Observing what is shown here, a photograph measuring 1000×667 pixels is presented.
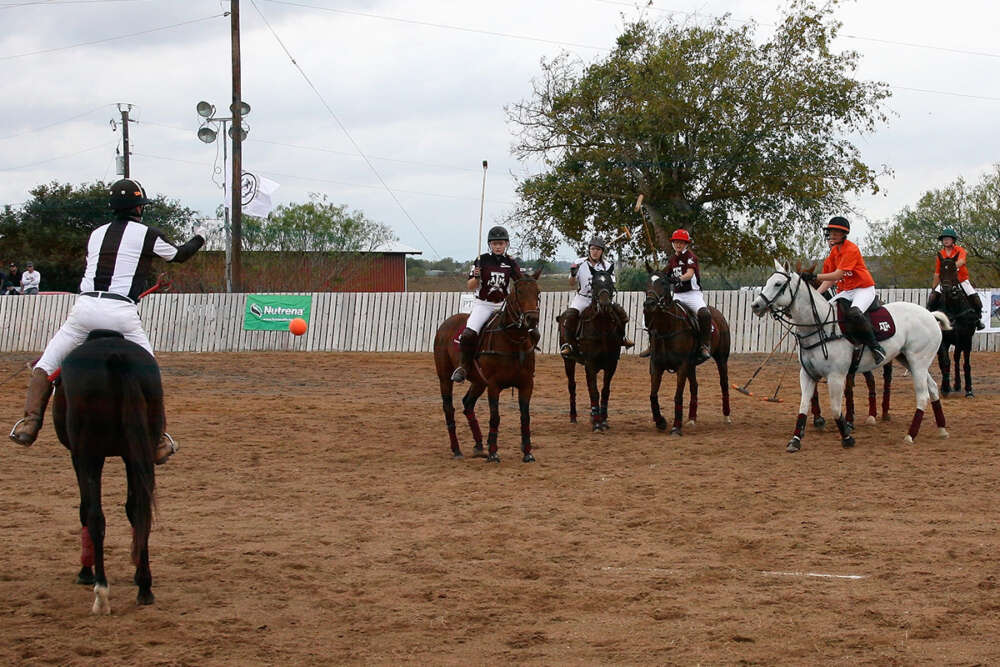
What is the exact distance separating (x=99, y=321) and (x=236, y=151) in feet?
82.1

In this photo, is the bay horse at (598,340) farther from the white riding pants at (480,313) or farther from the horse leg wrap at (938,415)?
the horse leg wrap at (938,415)

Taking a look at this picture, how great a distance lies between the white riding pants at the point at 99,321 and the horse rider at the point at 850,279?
344 inches

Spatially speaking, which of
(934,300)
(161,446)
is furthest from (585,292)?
(161,446)

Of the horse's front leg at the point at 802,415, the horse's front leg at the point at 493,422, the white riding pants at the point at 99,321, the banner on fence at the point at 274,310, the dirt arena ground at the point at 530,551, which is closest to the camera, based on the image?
the dirt arena ground at the point at 530,551

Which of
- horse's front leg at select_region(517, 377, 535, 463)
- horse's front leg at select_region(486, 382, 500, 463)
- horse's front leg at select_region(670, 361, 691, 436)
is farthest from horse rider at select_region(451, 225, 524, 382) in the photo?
horse's front leg at select_region(670, 361, 691, 436)

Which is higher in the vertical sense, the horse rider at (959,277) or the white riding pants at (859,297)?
the horse rider at (959,277)

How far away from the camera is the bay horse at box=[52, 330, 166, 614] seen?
6.65 m

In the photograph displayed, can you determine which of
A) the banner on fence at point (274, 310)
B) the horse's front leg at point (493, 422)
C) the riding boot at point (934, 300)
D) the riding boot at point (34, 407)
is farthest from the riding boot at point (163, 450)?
the banner on fence at point (274, 310)

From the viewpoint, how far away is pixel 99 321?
690cm

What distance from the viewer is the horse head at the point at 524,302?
→ 11.6 metres

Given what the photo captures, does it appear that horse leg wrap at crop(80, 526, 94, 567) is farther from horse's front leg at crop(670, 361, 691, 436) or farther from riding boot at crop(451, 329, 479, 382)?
horse's front leg at crop(670, 361, 691, 436)

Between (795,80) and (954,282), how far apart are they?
15.7 m

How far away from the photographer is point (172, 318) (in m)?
30.9

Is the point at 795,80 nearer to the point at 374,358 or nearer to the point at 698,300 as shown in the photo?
the point at 374,358
